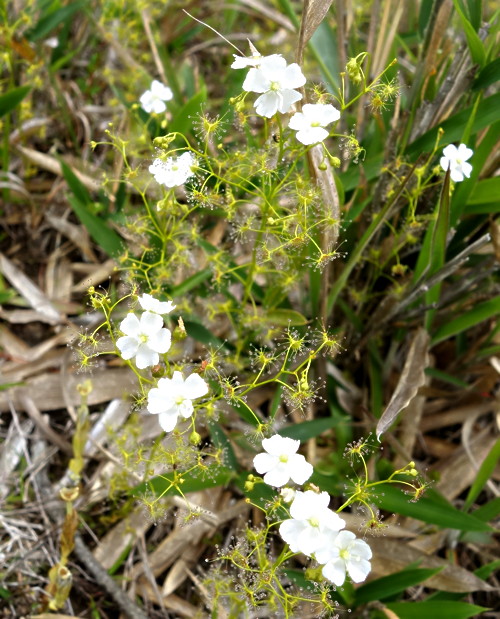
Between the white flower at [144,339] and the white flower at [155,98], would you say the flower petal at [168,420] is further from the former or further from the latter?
the white flower at [155,98]

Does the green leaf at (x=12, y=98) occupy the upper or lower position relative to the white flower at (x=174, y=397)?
upper

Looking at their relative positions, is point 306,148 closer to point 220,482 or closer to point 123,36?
point 220,482

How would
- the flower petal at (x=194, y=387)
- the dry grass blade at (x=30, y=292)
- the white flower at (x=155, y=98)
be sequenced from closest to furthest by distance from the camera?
1. the flower petal at (x=194, y=387)
2. the white flower at (x=155, y=98)
3. the dry grass blade at (x=30, y=292)

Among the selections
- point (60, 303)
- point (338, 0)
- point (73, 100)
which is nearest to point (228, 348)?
point (60, 303)

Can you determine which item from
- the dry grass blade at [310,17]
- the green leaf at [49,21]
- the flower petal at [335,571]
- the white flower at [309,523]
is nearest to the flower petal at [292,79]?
the dry grass blade at [310,17]

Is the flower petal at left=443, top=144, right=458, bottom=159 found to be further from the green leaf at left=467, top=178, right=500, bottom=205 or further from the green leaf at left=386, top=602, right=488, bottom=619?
the green leaf at left=386, top=602, right=488, bottom=619

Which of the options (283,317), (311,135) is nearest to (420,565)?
(283,317)

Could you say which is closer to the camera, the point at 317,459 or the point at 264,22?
the point at 317,459
